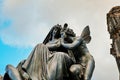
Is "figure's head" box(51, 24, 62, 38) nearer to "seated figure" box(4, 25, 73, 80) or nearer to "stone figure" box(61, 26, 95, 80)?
"stone figure" box(61, 26, 95, 80)

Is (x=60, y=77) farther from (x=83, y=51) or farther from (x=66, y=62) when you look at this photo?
(x=83, y=51)

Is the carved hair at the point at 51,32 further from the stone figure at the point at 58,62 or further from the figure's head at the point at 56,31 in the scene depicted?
the stone figure at the point at 58,62

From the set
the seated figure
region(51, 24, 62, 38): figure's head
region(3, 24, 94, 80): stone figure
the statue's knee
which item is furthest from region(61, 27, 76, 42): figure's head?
the statue's knee

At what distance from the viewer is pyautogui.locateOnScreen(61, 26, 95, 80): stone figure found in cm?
798

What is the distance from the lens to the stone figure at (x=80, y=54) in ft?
26.2

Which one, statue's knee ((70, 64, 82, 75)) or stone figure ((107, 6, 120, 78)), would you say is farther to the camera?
stone figure ((107, 6, 120, 78))

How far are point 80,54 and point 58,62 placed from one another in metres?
0.77

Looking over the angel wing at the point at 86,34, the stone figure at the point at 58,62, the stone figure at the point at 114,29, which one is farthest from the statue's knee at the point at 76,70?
the stone figure at the point at 114,29

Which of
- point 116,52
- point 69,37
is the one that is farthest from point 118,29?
point 69,37

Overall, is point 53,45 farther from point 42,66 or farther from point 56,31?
point 42,66

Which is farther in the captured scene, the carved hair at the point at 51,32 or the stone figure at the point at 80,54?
the carved hair at the point at 51,32

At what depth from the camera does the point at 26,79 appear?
791cm

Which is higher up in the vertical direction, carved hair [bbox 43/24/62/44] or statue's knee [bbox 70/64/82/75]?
carved hair [bbox 43/24/62/44]

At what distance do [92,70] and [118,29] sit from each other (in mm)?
72376
